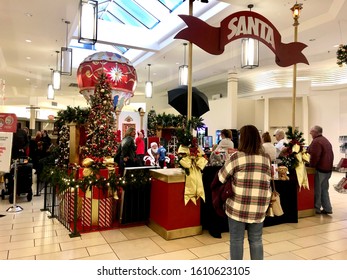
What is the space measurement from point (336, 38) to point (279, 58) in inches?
158

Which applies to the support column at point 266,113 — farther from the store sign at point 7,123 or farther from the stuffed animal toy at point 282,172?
the store sign at point 7,123

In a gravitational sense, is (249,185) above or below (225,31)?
below

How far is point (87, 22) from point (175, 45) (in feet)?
13.9

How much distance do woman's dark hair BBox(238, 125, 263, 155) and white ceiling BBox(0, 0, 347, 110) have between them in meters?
4.38

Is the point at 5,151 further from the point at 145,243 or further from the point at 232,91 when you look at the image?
the point at 232,91

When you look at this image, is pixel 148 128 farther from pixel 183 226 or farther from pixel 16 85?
pixel 16 85

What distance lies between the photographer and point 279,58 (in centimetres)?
440

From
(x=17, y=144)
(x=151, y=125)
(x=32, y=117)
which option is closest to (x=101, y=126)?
(x=17, y=144)

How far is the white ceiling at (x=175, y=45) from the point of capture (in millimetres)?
5734

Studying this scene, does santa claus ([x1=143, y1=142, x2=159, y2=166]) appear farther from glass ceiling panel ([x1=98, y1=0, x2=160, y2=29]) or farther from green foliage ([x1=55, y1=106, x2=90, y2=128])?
glass ceiling panel ([x1=98, y1=0, x2=160, y2=29])

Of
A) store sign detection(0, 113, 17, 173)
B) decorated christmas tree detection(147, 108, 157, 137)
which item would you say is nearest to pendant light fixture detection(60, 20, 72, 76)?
store sign detection(0, 113, 17, 173)

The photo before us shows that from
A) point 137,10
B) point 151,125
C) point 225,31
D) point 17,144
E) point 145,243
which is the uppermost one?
point 137,10

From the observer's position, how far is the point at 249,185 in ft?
7.25
